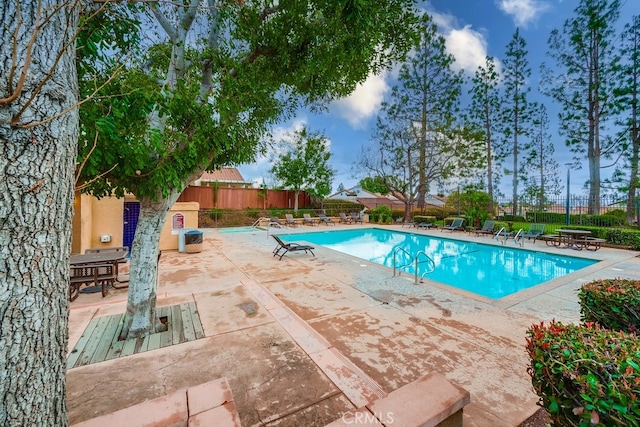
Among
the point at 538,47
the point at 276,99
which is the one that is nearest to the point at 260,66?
the point at 276,99

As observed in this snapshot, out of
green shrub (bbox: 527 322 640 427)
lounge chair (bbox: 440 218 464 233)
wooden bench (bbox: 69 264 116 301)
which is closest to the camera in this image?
green shrub (bbox: 527 322 640 427)

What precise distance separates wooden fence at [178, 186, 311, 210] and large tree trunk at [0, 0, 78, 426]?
16.8 metres

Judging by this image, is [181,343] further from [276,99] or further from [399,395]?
[276,99]

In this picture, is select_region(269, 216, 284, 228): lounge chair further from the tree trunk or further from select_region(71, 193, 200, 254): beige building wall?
the tree trunk

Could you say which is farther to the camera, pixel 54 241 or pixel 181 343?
pixel 181 343

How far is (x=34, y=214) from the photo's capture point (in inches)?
44.3

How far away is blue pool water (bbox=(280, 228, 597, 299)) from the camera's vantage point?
24.2 feet

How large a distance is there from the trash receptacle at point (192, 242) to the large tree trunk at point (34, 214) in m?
7.90

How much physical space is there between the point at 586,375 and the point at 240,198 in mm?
19377

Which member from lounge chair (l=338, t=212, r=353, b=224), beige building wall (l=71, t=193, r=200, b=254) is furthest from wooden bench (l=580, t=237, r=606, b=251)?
beige building wall (l=71, t=193, r=200, b=254)

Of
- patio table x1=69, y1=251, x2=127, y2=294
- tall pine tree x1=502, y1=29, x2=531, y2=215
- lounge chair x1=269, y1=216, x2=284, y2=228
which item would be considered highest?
tall pine tree x1=502, y1=29, x2=531, y2=215

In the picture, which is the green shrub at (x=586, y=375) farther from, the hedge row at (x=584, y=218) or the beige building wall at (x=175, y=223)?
the hedge row at (x=584, y=218)

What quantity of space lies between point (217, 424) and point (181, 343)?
7.15 ft

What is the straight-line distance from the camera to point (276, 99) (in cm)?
545
